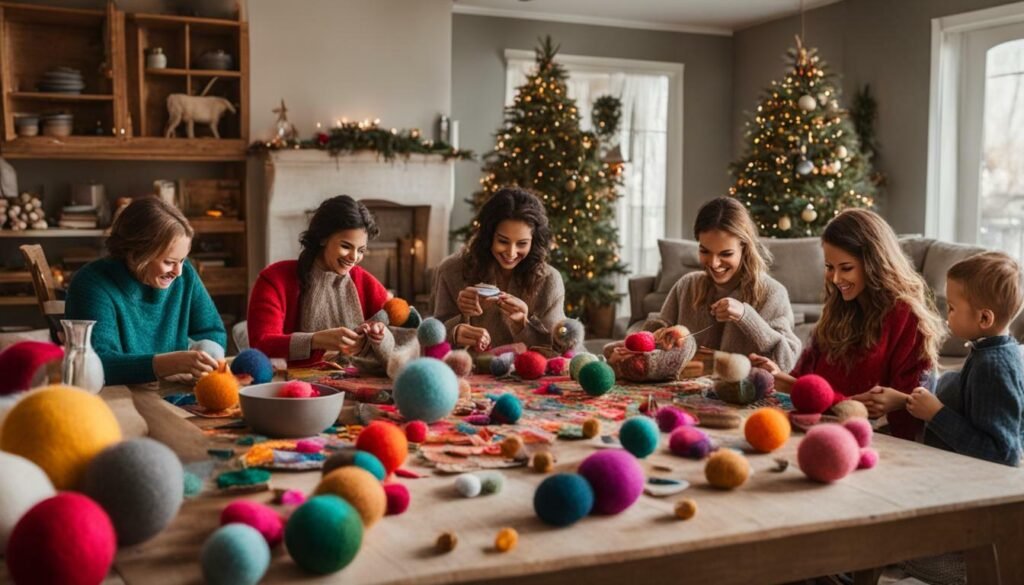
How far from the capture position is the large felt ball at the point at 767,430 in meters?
1.50

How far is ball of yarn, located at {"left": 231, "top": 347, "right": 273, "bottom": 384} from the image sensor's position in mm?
2016

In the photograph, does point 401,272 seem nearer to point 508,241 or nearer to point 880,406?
point 508,241

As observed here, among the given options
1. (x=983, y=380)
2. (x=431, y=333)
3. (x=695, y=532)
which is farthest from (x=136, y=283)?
(x=983, y=380)

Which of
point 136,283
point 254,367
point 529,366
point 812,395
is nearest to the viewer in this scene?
point 812,395

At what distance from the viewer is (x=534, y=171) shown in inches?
287

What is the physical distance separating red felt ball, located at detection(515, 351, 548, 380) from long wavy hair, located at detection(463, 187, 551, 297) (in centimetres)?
80

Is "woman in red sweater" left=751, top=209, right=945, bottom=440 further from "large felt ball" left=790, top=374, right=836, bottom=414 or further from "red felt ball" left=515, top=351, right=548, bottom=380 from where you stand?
"red felt ball" left=515, top=351, right=548, bottom=380

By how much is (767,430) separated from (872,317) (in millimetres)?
929

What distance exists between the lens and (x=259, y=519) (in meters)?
1.10

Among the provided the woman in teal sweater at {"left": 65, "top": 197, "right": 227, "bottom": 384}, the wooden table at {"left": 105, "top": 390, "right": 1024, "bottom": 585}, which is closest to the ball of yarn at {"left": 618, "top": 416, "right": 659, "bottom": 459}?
the wooden table at {"left": 105, "top": 390, "right": 1024, "bottom": 585}

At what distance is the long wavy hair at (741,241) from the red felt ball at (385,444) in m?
1.64

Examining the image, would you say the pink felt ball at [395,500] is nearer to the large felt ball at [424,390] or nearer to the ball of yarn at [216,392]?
the large felt ball at [424,390]

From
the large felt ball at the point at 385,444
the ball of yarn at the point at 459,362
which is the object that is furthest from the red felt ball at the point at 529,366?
the large felt ball at the point at 385,444

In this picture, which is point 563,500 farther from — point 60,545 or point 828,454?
point 60,545
